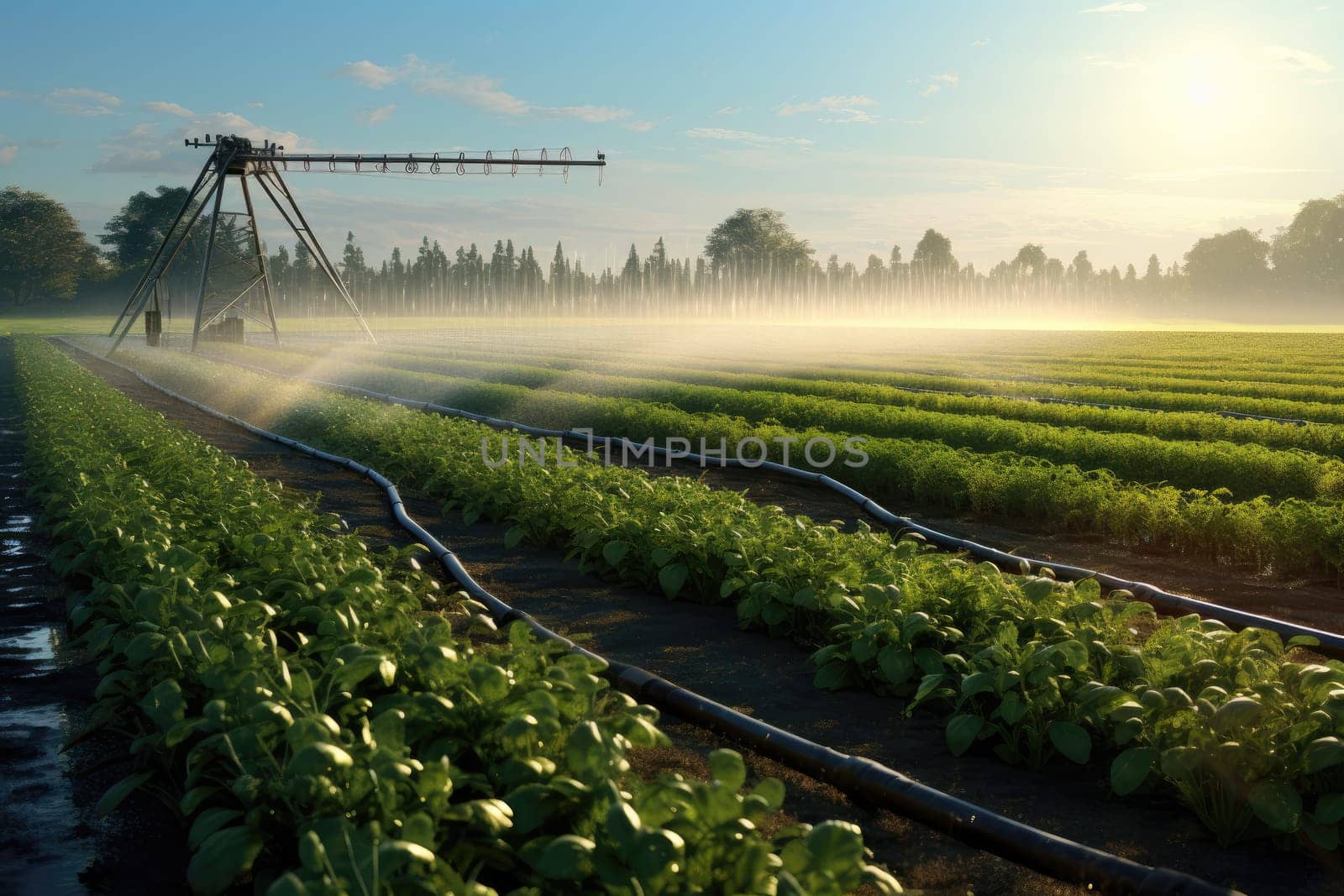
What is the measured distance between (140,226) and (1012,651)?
335ft

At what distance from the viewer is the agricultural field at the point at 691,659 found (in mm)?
2678

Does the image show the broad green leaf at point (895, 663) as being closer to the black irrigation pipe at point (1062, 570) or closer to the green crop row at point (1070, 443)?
the black irrigation pipe at point (1062, 570)

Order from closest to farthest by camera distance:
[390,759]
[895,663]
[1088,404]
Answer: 1. [390,759]
2. [895,663]
3. [1088,404]

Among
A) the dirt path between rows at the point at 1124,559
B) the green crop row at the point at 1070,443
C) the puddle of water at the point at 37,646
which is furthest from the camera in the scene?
the green crop row at the point at 1070,443

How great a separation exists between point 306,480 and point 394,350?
29007mm

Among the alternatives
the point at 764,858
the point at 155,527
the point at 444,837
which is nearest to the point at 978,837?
the point at 764,858

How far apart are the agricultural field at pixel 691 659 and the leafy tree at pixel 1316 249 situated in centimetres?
10439

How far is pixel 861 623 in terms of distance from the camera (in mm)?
5109

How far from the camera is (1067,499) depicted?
361 inches

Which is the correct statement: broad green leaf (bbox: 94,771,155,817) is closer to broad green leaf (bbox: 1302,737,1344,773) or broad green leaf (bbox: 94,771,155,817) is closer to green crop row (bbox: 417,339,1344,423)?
broad green leaf (bbox: 1302,737,1344,773)

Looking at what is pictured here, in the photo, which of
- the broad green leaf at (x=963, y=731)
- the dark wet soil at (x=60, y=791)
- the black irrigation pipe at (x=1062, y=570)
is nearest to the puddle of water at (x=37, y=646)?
the dark wet soil at (x=60, y=791)

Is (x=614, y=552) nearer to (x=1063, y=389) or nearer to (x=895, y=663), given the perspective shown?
(x=895, y=663)

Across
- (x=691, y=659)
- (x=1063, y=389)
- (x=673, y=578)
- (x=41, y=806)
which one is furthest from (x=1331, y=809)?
(x=1063, y=389)

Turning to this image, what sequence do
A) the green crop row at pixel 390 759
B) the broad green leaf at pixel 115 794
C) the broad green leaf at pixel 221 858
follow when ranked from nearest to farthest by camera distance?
the green crop row at pixel 390 759 < the broad green leaf at pixel 221 858 < the broad green leaf at pixel 115 794
